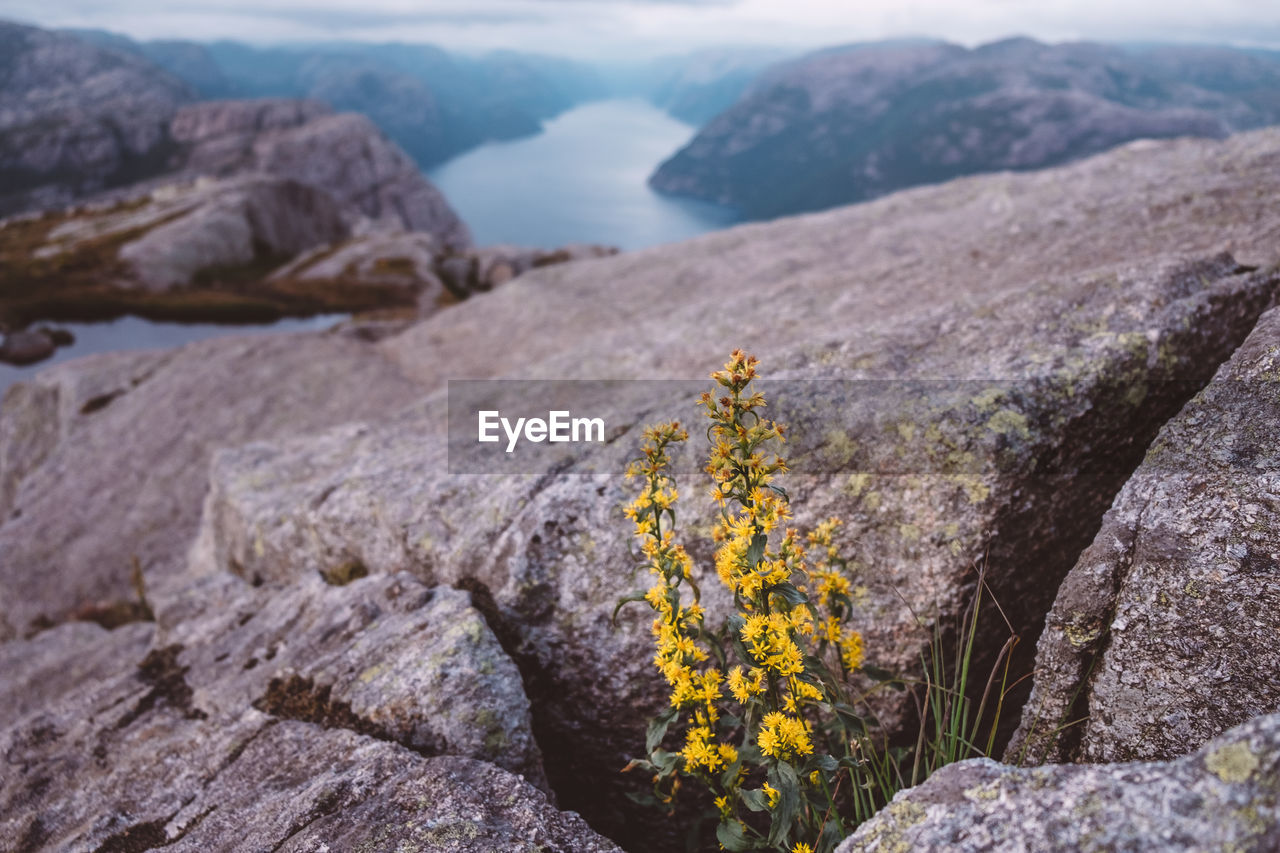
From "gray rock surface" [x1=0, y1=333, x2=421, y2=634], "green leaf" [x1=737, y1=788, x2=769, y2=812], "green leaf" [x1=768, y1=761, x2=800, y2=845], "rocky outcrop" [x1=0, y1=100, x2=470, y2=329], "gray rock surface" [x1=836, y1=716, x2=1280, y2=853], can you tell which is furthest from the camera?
"rocky outcrop" [x1=0, y1=100, x2=470, y2=329]

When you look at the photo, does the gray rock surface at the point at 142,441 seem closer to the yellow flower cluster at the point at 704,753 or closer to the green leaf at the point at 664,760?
the green leaf at the point at 664,760

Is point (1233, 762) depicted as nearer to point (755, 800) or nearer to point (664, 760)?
point (755, 800)

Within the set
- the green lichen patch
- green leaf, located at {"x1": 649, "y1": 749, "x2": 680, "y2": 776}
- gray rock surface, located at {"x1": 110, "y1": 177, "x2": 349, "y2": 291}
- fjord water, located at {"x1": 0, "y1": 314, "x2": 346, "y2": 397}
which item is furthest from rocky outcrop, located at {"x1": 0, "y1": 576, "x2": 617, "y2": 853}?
gray rock surface, located at {"x1": 110, "y1": 177, "x2": 349, "y2": 291}

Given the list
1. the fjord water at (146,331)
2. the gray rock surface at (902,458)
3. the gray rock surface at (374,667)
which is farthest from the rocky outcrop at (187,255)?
the gray rock surface at (374,667)

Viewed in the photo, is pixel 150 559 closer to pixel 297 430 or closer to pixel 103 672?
pixel 297 430

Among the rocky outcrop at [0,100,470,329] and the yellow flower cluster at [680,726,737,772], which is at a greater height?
the yellow flower cluster at [680,726,737,772]

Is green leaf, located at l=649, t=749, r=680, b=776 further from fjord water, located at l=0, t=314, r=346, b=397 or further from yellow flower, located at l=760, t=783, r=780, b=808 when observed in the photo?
fjord water, located at l=0, t=314, r=346, b=397
